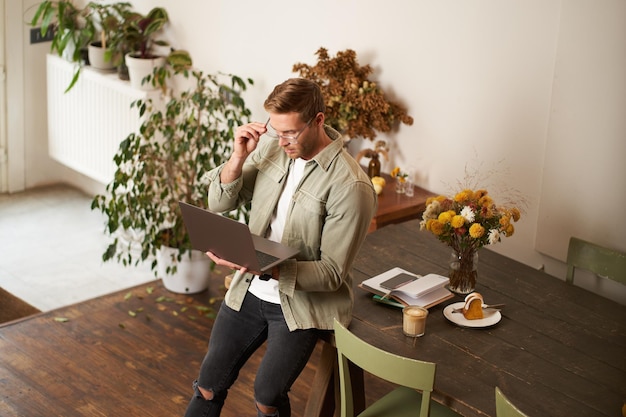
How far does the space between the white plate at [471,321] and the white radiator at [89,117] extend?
289cm

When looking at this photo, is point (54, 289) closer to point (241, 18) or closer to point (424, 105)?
point (241, 18)

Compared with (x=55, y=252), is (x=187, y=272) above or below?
above

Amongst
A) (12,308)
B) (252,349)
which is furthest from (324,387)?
(12,308)

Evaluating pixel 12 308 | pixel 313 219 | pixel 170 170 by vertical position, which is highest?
pixel 313 219

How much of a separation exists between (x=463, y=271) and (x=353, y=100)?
1238 mm

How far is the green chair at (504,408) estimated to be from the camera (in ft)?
7.73

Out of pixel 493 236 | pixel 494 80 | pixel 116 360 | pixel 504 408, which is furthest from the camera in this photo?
pixel 116 360

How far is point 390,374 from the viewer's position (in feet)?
8.59

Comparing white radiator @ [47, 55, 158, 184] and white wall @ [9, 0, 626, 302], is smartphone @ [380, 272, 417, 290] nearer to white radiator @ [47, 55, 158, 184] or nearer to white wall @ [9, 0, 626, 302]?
white wall @ [9, 0, 626, 302]

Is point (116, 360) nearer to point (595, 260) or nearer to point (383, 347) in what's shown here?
point (383, 347)

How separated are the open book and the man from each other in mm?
231

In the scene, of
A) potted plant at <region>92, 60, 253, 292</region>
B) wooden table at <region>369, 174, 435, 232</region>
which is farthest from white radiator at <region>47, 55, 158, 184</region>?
→ wooden table at <region>369, 174, 435, 232</region>

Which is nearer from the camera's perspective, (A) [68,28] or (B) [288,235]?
(B) [288,235]

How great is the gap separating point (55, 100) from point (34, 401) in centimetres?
284
